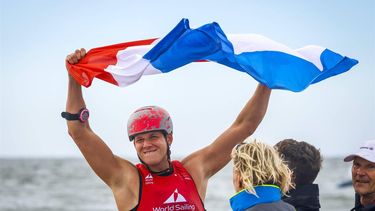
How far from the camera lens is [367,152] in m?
5.85

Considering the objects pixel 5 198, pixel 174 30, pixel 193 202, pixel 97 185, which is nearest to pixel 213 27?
pixel 174 30

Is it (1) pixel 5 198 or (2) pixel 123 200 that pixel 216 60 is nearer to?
(2) pixel 123 200

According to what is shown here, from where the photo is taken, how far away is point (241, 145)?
16.3ft

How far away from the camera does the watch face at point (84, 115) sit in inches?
216

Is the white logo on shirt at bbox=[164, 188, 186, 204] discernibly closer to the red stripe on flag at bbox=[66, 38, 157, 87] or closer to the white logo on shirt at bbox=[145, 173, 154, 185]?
the white logo on shirt at bbox=[145, 173, 154, 185]

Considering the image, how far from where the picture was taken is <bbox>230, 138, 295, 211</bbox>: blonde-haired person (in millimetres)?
4734

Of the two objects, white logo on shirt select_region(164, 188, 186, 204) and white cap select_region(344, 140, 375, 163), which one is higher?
white cap select_region(344, 140, 375, 163)

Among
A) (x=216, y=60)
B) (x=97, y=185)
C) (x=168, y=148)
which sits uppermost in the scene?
(x=216, y=60)

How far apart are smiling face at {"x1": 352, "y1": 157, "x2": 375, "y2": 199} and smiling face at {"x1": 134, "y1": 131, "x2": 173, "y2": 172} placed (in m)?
1.53

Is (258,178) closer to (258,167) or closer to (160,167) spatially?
(258,167)

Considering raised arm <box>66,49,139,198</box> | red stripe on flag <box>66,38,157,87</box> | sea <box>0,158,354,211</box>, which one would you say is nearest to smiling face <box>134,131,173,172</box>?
raised arm <box>66,49,139,198</box>

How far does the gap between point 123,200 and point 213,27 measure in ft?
5.04

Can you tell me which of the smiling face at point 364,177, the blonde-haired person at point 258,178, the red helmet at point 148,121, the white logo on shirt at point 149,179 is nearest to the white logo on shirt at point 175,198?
the white logo on shirt at point 149,179

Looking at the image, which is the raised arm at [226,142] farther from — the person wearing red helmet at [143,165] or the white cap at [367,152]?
the white cap at [367,152]
